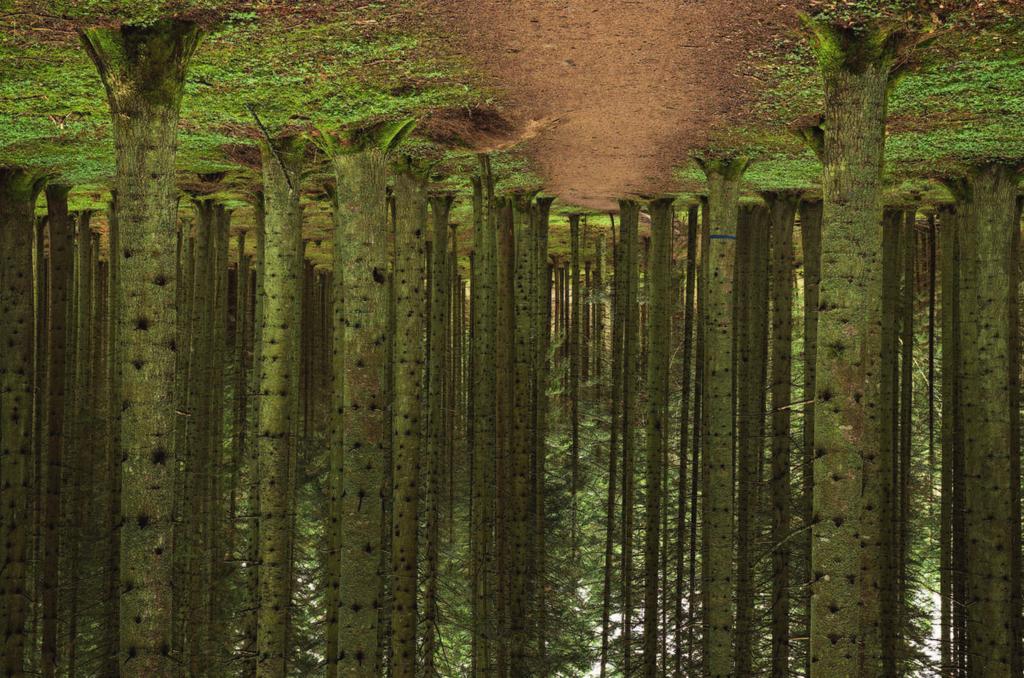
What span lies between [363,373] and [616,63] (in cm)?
283

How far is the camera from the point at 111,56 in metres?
5.14

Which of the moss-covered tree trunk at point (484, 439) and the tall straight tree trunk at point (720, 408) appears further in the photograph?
the moss-covered tree trunk at point (484, 439)

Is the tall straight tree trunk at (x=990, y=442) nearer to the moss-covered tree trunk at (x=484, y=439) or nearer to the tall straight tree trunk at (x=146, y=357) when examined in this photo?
the moss-covered tree trunk at (x=484, y=439)

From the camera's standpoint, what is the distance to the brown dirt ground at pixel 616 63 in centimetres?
535

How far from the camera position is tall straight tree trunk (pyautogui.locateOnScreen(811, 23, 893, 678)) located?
490 centimetres

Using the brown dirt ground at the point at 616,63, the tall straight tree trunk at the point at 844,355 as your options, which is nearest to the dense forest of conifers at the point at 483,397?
the tall straight tree trunk at the point at 844,355

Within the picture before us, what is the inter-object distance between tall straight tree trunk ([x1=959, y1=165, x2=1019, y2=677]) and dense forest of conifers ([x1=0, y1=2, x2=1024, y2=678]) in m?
0.02

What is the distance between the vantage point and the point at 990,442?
860 centimetres

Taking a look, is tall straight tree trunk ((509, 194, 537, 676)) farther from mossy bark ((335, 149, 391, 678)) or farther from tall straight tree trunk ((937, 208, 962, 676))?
tall straight tree trunk ((937, 208, 962, 676))

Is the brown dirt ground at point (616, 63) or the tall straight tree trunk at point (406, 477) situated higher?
the brown dirt ground at point (616, 63)

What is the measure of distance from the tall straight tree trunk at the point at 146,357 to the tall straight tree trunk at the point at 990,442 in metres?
6.45

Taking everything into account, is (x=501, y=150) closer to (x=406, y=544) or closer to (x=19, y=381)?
(x=406, y=544)

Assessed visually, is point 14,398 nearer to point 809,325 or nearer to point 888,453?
point 809,325

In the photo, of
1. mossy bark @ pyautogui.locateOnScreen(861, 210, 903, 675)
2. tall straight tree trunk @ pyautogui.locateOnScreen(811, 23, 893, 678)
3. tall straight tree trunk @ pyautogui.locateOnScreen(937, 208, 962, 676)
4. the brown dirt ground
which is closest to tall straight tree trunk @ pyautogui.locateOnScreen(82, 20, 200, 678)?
the brown dirt ground
